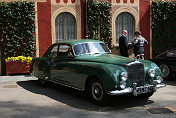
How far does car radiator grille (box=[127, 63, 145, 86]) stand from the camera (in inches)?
223

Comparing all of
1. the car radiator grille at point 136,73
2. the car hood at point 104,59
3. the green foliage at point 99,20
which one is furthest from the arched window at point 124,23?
the car radiator grille at point 136,73

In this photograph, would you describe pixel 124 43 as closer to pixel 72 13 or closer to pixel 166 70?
pixel 166 70

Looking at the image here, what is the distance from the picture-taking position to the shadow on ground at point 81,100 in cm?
577

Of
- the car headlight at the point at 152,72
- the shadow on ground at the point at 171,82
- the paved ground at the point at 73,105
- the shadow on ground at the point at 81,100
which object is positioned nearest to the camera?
the paved ground at the point at 73,105

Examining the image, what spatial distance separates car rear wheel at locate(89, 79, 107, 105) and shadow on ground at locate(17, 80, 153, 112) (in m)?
0.14

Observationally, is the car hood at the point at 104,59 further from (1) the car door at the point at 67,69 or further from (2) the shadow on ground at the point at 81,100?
(2) the shadow on ground at the point at 81,100

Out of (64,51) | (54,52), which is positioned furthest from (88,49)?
A: (54,52)

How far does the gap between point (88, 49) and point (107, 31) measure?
716 centimetres

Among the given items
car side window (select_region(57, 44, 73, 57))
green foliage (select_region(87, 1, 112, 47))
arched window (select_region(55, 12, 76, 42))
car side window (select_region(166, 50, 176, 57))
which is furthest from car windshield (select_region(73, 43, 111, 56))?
arched window (select_region(55, 12, 76, 42))

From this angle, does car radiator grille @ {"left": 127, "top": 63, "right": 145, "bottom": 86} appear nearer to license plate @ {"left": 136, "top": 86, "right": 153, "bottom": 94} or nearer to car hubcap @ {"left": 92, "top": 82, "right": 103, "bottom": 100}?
license plate @ {"left": 136, "top": 86, "right": 153, "bottom": 94}

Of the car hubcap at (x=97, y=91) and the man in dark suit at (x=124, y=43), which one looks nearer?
the car hubcap at (x=97, y=91)

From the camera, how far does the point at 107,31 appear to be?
1398cm

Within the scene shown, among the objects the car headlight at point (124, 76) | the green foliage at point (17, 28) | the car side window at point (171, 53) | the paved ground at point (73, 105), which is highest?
the green foliage at point (17, 28)

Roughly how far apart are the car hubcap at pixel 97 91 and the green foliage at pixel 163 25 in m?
9.59
